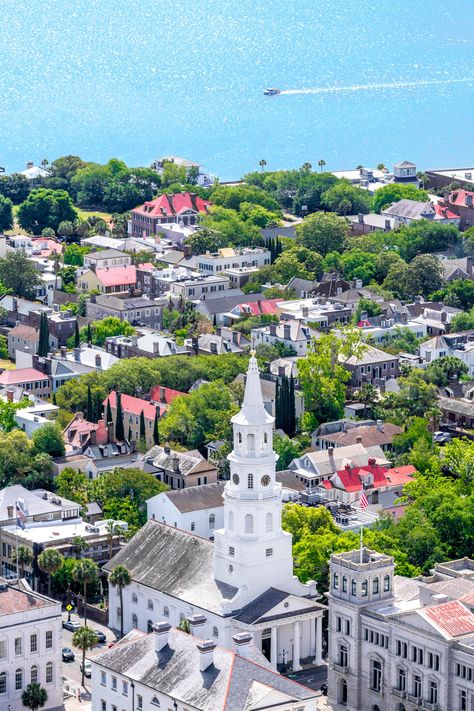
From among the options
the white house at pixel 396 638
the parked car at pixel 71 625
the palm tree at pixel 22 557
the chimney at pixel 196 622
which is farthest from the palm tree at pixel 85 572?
the white house at pixel 396 638

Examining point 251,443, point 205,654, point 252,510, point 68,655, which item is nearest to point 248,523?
point 252,510

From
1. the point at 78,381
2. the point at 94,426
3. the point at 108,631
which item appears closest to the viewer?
the point at 108,631

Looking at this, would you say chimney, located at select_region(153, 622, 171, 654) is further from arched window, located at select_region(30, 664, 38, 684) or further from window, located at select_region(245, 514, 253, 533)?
window, located at select_region(245, 514, 253, 533)

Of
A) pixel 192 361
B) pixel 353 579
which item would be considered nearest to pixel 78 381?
pixel 192 361

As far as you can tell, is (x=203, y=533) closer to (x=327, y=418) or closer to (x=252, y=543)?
(x=252, y=543)

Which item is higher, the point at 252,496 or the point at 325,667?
the point at 252,496

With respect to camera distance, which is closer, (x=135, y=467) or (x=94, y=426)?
(x=135, y=467)

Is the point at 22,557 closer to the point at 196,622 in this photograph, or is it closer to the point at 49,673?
the point at 49,673

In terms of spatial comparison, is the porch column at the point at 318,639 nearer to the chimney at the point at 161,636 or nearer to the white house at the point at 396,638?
the white house at the point at 396,638
